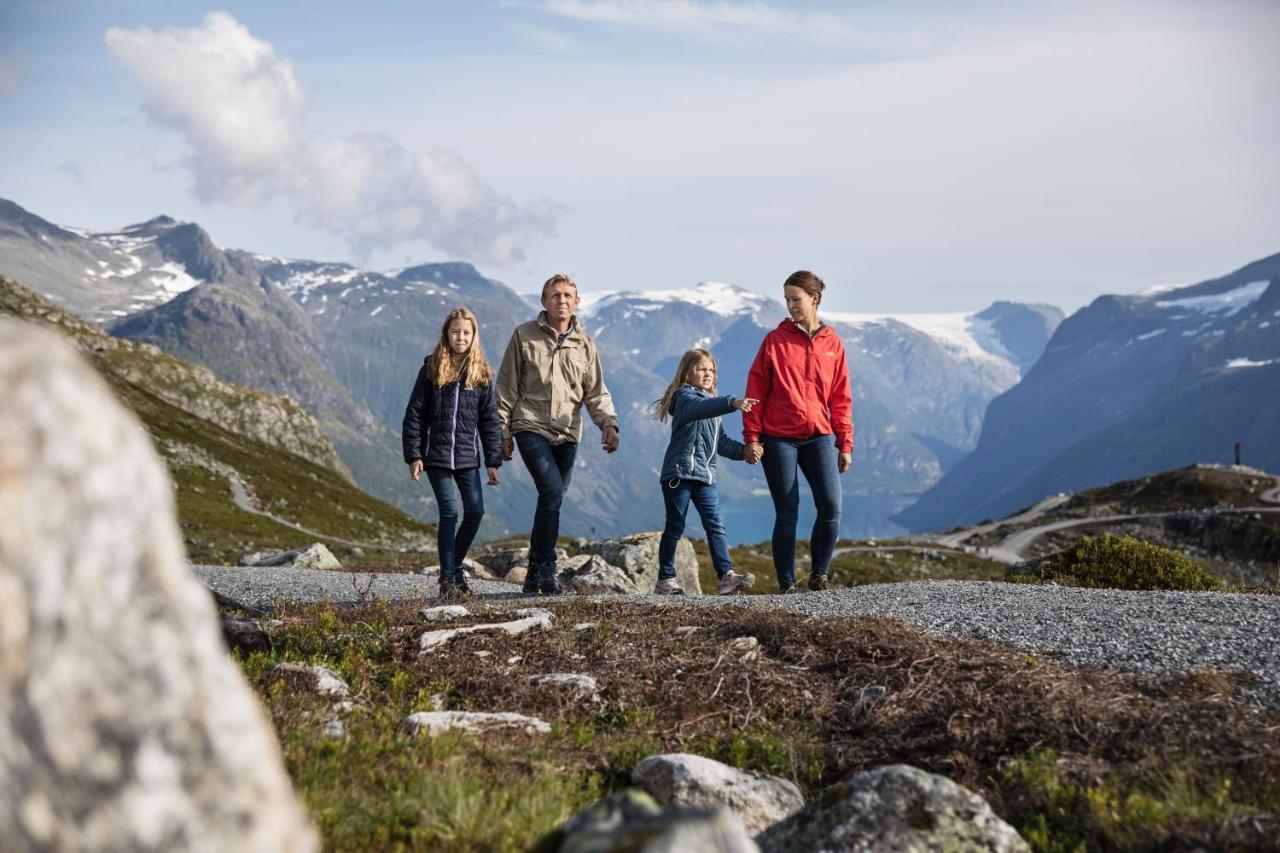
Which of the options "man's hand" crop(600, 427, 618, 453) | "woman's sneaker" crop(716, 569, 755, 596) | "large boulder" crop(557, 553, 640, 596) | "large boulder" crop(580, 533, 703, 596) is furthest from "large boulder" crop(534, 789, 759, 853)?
"large boulder" crop(580, 533, 703, 596)

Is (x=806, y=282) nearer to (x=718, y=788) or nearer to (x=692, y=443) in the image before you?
(x=692, y=443)

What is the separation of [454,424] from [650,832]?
9732 mm

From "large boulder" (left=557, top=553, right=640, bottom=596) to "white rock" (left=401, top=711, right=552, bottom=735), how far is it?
1074 cm

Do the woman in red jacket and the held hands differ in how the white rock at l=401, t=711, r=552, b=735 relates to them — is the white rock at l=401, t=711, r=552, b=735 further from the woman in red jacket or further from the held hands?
the woman in red jacket

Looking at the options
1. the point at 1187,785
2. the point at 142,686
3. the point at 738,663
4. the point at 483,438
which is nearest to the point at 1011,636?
the point at 738,663

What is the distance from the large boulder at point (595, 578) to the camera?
18422 mm

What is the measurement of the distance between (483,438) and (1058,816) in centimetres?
926

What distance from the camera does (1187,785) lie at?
505 cm

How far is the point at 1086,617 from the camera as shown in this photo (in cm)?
980

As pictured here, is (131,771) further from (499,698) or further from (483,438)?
(483,438)

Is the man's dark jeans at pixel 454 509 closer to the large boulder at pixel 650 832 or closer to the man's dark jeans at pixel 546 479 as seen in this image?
the man's dark jeans at pixel 546 479

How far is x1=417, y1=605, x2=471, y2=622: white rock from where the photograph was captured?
9.67 metres

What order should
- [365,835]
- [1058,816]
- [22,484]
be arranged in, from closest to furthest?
[22,484], [365,835], [1058,816]

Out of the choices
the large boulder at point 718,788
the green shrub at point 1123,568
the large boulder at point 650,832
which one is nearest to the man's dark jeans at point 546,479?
the large boulder at point 718,788
